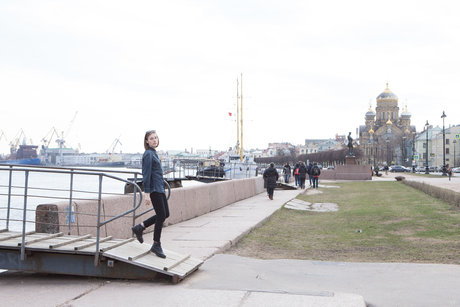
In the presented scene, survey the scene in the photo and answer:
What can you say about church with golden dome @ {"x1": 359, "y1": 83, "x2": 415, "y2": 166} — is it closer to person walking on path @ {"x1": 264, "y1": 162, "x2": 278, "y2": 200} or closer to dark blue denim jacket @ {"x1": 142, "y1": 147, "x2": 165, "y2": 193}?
person walking on path @ {"x1": 264, "y1": 162, "x2": 278, "y2": 200}

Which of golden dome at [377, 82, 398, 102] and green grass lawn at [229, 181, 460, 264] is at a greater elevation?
golden dome at [377, 82, 398, 102]

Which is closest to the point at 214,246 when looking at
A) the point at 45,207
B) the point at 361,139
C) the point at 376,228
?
A: the point at 45,207

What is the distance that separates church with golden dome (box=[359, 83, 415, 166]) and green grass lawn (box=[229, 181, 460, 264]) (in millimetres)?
135093

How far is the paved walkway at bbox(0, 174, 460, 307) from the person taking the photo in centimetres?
545

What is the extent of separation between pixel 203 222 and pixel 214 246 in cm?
421

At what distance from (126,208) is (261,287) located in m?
4.63

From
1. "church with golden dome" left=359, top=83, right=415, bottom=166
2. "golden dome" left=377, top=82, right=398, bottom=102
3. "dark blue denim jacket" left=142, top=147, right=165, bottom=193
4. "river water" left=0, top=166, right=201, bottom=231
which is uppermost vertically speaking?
"golden dome" left=377, top=82, right=398, bottom=102

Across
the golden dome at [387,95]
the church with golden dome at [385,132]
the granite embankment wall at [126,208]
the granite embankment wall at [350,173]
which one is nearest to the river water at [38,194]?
the granite embankment wall at [126,208]

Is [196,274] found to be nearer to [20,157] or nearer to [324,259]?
[324,259]

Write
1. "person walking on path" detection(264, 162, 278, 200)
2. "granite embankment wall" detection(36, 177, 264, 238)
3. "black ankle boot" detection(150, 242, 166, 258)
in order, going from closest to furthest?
"black ankle boot" detection(150, 242, 166, 258) → "granite embankment wall" detection(36, 177, 264, 238) → "person walking on path" detection(264, 162, 278, 200)

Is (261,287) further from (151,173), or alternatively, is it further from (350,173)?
(350,173)

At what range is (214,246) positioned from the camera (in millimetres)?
8930

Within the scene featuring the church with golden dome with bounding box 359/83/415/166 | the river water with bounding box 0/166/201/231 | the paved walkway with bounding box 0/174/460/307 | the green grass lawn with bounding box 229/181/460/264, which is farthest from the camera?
the church with golden dome with bounding box 359/83/415/166

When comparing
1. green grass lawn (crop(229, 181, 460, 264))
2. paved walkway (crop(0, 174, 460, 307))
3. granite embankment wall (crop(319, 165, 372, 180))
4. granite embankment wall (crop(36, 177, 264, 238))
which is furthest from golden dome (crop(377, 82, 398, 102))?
paved walkway (crop(0, 174, 460, 307))
